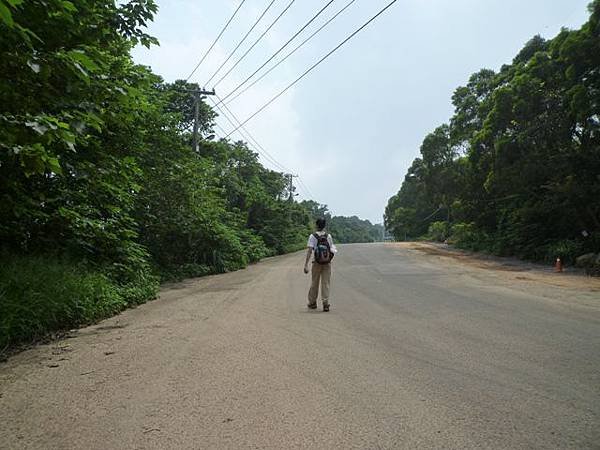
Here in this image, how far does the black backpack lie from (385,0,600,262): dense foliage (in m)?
13.4

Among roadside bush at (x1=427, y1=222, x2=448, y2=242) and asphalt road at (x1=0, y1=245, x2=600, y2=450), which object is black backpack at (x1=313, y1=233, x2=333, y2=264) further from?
roadside bush at (x1=427, y1=222, x2=448, y2=242)

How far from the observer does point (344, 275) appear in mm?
15133

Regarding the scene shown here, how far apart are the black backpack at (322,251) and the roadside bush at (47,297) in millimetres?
3996

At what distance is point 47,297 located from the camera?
22.0 feet

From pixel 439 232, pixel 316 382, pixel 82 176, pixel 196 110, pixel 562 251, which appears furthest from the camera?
pixel 439 232

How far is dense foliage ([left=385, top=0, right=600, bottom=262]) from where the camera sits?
1719 cm

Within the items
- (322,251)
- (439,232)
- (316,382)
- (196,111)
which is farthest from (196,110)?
(439,232)

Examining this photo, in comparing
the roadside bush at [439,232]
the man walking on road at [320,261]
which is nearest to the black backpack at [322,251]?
the man walking on road at [320,261]

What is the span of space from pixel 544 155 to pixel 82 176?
19544 millimetres

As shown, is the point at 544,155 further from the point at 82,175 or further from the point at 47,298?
the point at 47,298

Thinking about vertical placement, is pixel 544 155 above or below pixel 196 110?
below

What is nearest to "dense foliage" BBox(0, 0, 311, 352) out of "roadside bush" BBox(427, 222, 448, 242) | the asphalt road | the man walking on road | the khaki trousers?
the asphalt road

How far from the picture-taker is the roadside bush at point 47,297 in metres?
6.00

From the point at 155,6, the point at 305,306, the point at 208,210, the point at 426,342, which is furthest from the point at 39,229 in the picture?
the point at 208,210
